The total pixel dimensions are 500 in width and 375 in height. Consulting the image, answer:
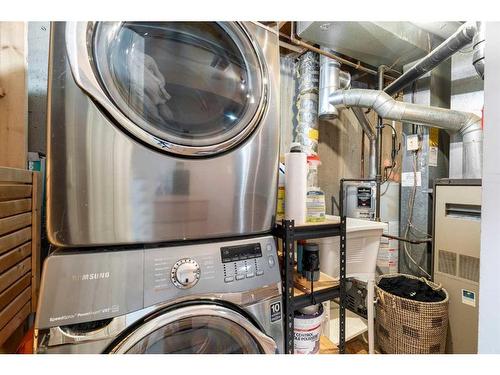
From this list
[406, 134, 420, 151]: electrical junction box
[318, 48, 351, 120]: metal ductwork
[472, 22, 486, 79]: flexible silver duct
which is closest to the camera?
[472, 22, 486, 79]: flexible silver duct

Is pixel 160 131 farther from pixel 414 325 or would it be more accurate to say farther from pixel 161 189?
pixel 414 325

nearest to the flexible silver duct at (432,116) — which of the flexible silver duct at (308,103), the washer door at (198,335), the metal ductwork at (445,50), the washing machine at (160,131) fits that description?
the flexible silver duct at (308,103)

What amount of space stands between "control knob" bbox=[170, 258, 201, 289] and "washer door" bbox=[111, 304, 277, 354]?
0.23ft

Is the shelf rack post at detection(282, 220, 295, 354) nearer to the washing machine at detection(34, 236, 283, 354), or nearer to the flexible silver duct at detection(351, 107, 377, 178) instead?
the washing machine at detection(34, 236, 283, 354)

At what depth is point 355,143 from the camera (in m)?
2.37

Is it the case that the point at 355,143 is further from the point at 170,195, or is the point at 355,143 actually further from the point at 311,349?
the point at 170,195

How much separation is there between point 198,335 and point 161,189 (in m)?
0.48

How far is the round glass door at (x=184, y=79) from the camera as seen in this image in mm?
645

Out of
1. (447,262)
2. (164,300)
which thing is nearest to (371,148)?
(447,262)

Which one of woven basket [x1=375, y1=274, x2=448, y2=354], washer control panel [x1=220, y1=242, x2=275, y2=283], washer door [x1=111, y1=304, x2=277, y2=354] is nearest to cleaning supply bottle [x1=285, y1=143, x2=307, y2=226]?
washer control panel [x1=220, y1=242, x2=275, y2=283]

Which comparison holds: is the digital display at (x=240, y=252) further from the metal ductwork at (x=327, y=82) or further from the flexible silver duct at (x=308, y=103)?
the metal ductwork at (x=327, y=82)

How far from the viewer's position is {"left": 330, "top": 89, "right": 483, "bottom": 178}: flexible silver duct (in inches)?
64.1

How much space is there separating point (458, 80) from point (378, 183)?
108 cm
